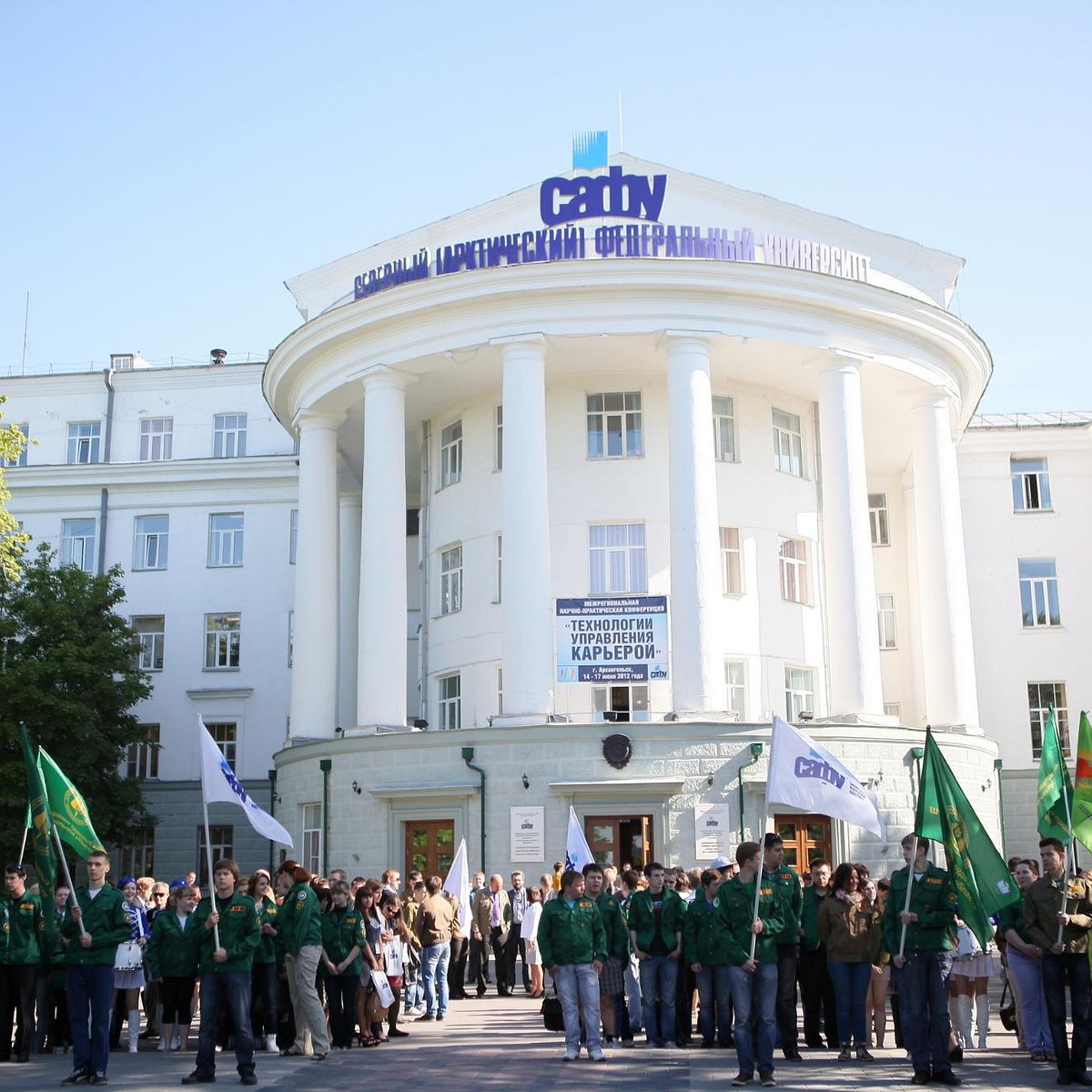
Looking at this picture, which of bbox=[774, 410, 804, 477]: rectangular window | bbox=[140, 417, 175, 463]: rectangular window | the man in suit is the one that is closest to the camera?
the man in suit

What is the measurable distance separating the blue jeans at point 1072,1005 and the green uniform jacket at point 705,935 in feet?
9.36

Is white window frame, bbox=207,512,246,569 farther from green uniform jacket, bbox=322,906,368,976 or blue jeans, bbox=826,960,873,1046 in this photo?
blue jeans, bbox=826,960,873,1046

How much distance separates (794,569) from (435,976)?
1653cm

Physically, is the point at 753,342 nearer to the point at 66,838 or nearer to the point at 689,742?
the point at 689,742

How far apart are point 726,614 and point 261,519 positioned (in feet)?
58.6

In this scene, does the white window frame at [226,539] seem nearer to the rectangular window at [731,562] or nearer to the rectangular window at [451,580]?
the rectangular window at [451,580]

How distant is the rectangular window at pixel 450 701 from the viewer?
32.8 meters

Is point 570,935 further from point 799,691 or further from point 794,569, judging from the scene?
point 794,569

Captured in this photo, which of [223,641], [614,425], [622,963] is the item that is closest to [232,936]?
[622,963]

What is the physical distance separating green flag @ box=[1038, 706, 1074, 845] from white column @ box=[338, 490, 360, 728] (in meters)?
21.0

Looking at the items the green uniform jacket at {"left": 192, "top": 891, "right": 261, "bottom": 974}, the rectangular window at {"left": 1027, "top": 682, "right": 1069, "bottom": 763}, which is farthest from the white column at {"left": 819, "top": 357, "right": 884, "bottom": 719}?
the green uniform jacket at {"left": 192, "top": 891, "right": 261, "bottom": 974}

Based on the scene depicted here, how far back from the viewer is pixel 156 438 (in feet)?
149

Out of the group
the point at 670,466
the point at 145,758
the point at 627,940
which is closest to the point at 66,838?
the point at 627,940

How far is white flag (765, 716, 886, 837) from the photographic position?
14.4 meters
